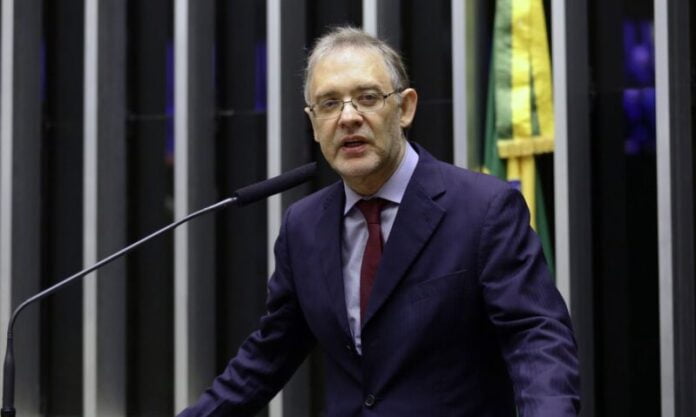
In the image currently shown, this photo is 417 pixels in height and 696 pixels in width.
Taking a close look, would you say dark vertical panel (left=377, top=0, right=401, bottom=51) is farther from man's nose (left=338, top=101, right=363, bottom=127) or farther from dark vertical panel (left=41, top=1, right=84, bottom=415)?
man's nose (left=338, top=101, right=363, bottom=127)

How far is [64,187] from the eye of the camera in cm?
847

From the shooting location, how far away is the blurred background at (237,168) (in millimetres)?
6871

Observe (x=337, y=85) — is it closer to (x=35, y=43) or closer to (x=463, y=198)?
(x=463, y=198)

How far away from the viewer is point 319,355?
25.8ft

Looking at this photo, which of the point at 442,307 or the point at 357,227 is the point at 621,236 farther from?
the point at 442,307

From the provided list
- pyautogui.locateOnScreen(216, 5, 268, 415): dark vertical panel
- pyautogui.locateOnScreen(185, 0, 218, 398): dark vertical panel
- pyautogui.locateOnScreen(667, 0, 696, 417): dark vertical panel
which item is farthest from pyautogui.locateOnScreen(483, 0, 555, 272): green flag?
pyautogui.locateOnScreen(185, 0, 218, 398): dark vertical panel

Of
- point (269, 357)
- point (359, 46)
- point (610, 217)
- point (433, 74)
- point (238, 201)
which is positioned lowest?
point (269, 357)

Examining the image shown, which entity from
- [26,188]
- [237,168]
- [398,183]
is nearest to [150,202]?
[237,168]

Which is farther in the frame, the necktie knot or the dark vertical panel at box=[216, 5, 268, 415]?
the dark vertical panel at box=[216, 5, 268, 415]

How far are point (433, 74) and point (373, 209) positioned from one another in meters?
4.66

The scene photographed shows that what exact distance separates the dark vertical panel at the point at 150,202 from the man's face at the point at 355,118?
537 centimetres

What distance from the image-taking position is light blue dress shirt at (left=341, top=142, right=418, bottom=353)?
2934 millimetres

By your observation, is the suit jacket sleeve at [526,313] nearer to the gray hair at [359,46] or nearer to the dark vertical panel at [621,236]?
the gray hair at [359,46]

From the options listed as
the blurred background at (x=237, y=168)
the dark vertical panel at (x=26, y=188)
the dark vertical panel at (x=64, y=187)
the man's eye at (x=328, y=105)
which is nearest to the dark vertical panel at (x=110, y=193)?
the blurred background at (x=237, y=168)
